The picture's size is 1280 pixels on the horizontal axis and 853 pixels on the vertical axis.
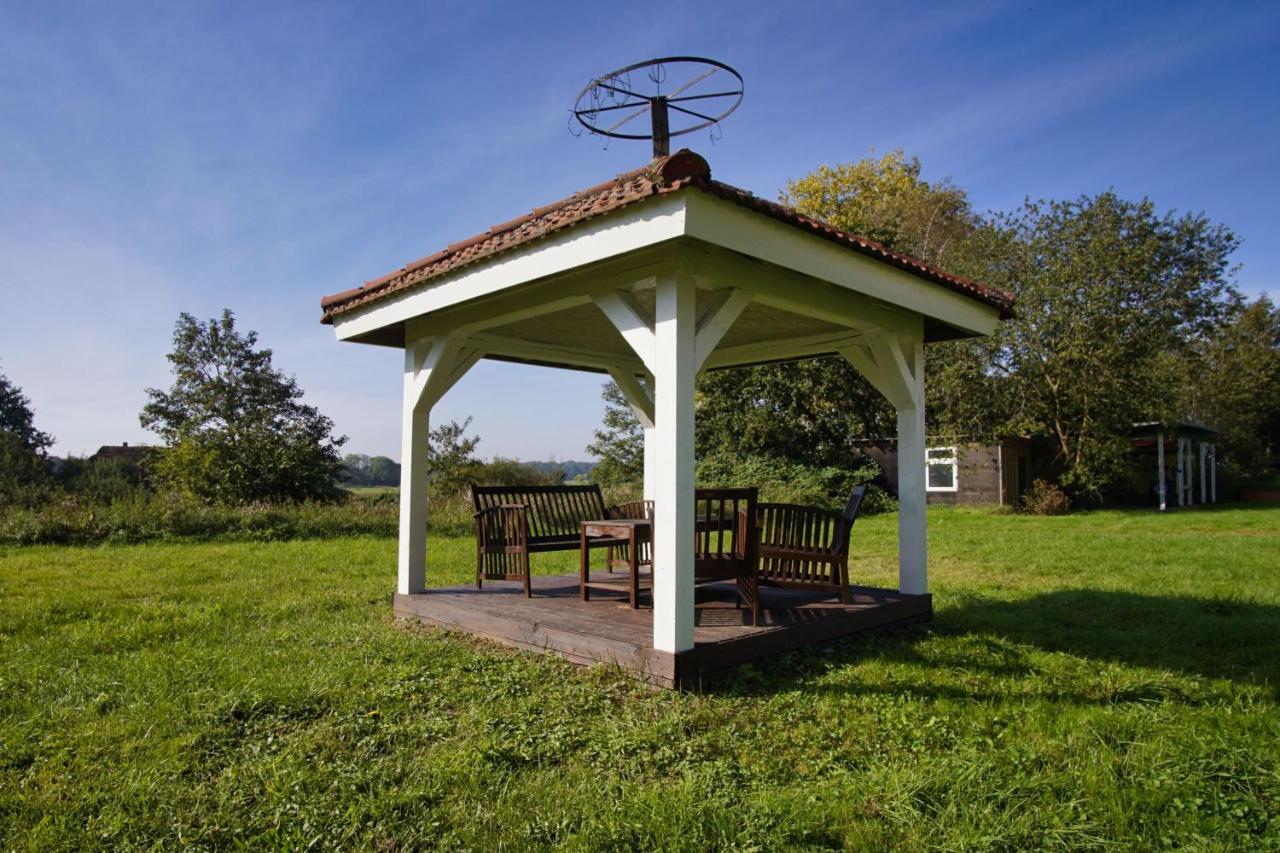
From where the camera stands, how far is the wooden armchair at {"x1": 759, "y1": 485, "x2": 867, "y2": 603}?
552 cm

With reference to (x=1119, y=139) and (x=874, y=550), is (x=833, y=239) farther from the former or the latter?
(x=1119, y=139)

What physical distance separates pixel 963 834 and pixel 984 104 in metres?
15.7

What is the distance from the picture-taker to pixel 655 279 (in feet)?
14.9

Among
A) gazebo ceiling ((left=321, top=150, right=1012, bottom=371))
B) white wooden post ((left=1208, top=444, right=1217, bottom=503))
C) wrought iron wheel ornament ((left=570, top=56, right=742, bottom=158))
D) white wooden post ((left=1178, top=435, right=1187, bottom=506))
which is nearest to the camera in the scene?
gazebo ceiling ((left=321, top=150, right=1012, bottom=371))

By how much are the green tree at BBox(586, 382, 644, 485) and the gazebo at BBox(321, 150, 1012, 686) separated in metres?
18.0

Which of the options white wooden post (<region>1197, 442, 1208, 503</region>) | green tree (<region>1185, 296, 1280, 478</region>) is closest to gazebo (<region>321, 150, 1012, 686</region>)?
white wooden post (<region>1197, 442, 1208, 503</region>)

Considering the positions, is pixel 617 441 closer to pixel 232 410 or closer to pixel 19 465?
pixel 232 410

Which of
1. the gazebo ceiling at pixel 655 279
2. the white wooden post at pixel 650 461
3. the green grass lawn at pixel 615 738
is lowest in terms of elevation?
the green grass lawn at pixel 615 738

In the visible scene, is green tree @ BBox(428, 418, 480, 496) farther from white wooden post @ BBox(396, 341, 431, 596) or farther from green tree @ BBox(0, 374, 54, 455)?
green tree @ BBox(0, 374, 54, 455)

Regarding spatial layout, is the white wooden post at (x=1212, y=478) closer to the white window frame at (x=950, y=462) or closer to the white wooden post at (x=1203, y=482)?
the white wooden post at (x=1203, y=482)

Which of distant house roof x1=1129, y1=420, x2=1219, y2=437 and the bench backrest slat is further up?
distant house roof x1=1129, y1=420, x2=1219, y2=437

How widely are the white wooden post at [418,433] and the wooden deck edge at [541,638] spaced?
274mm

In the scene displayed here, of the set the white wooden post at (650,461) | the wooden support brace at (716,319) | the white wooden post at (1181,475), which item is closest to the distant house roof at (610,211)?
the wooden support brace at (716,319)

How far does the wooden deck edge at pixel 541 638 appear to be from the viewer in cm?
421
